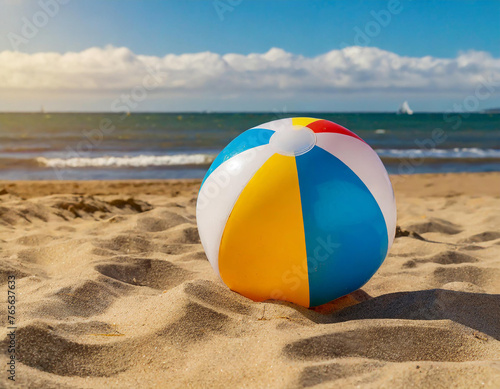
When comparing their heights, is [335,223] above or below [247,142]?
below

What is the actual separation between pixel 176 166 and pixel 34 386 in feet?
35.3

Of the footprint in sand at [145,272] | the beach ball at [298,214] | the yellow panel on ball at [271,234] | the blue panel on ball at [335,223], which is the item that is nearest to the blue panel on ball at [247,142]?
the beach ball at [298,214]

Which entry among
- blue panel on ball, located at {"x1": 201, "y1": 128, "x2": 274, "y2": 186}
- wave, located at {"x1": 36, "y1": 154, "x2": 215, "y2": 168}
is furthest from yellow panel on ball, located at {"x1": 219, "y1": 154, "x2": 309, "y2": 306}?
wave, located at {"x1": 36, "y1": 154, "x2": 215, "y2": 168}

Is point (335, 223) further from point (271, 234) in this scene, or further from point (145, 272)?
point (145, 272)

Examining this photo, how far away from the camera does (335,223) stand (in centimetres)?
264

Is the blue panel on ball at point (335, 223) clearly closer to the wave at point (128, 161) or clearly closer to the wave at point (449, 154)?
the wave at point (128, 161)

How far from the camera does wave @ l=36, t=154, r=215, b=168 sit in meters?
12.3

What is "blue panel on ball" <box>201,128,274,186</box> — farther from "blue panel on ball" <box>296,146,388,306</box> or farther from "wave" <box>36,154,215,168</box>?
"wave" <box>36,154,215,168</box>

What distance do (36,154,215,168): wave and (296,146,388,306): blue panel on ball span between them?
10245 mm

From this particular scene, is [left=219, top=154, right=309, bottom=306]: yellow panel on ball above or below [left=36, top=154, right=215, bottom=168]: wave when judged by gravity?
above

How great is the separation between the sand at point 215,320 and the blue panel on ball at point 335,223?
29 centimetres

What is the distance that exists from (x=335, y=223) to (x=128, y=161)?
11.2 m

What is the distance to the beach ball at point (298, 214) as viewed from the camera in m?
2.64

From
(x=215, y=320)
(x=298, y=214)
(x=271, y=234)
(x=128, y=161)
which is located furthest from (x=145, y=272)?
(x=128, y=161)
